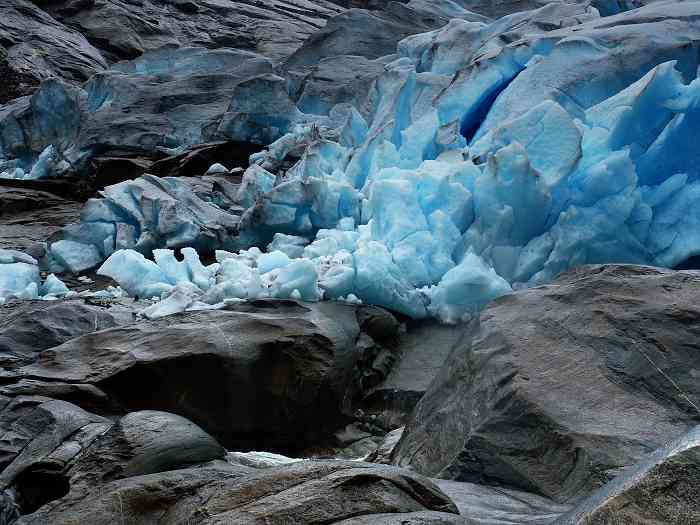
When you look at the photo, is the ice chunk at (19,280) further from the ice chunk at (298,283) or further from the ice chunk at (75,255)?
the ice chunk at (298,283)

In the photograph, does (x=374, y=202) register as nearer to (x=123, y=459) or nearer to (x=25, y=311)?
(x=25, y=311)

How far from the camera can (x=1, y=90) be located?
15086 millimetres

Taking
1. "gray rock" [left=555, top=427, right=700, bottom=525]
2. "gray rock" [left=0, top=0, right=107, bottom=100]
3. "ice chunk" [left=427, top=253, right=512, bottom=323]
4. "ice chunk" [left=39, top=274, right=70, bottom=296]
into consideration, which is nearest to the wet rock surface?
"gray rock" [left=555, top=427, right=700, bottom=525]

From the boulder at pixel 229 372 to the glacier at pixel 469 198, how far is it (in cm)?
68

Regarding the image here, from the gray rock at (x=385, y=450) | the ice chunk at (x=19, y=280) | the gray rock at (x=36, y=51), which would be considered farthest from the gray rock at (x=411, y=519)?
the gray rock at (x=36, y=51)

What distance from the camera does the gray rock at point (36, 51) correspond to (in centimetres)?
1529

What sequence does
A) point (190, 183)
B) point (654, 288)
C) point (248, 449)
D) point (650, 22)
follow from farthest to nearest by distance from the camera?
1. point (190, 183)
2. point (650, 22)
3. point (248, 449)
4. point (654, 288)

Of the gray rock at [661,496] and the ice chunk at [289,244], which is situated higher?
the gray rock at [661,496]

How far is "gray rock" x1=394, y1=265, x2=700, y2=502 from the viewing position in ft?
9.79

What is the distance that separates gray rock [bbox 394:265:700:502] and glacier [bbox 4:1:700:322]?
1697 mm

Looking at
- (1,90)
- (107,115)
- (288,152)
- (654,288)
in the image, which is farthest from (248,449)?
(1,90)

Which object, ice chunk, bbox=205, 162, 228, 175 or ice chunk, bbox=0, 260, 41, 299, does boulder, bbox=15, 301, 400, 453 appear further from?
ice chunk, bbox=205, 162, 228, 175

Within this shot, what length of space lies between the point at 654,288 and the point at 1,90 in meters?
14.0

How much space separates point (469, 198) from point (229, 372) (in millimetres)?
2438
